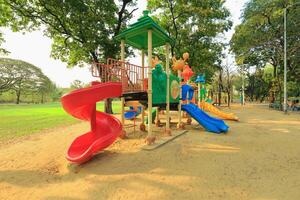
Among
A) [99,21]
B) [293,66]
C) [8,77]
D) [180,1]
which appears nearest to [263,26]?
[293,66]

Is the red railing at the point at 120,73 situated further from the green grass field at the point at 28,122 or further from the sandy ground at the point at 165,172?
the green grass field at the point at 28,122

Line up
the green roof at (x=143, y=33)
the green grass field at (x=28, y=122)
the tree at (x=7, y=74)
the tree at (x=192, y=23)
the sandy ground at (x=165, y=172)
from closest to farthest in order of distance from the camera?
1. the sandy ground at (x=165, y=172)
2. the green roof at (x=143, y=33)
3. the green grass field at (x=28, y=122)
4. the tree at (x=192, y=23)
5. the tree at (x=7, y=74)

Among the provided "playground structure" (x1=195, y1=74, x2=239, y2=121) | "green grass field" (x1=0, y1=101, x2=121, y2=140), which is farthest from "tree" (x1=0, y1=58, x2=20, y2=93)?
"playground structure" (x1=195, y1=74, x2=239, y2=121)

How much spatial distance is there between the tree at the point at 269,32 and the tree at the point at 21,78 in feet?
222

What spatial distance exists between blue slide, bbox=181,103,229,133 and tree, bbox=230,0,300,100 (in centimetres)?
→ 1513

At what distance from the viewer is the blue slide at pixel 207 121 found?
9414mm

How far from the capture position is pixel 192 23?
2025cm

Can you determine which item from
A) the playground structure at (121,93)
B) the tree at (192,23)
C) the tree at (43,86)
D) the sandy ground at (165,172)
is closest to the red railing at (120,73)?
the playground structure at (121,93)

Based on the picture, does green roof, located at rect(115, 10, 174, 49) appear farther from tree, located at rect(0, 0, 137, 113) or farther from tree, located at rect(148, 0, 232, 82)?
tree, located at rect(148, 0, 232, 82)

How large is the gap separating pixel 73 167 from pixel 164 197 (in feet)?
9.16

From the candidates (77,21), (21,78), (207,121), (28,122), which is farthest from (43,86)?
(207,121)

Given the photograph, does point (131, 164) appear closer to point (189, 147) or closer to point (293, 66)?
point (189, 147)

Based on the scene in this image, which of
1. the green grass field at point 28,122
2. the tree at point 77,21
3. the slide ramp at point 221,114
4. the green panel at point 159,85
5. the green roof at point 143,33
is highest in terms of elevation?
the tree at point 77,21

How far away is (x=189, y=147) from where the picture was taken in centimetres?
698
